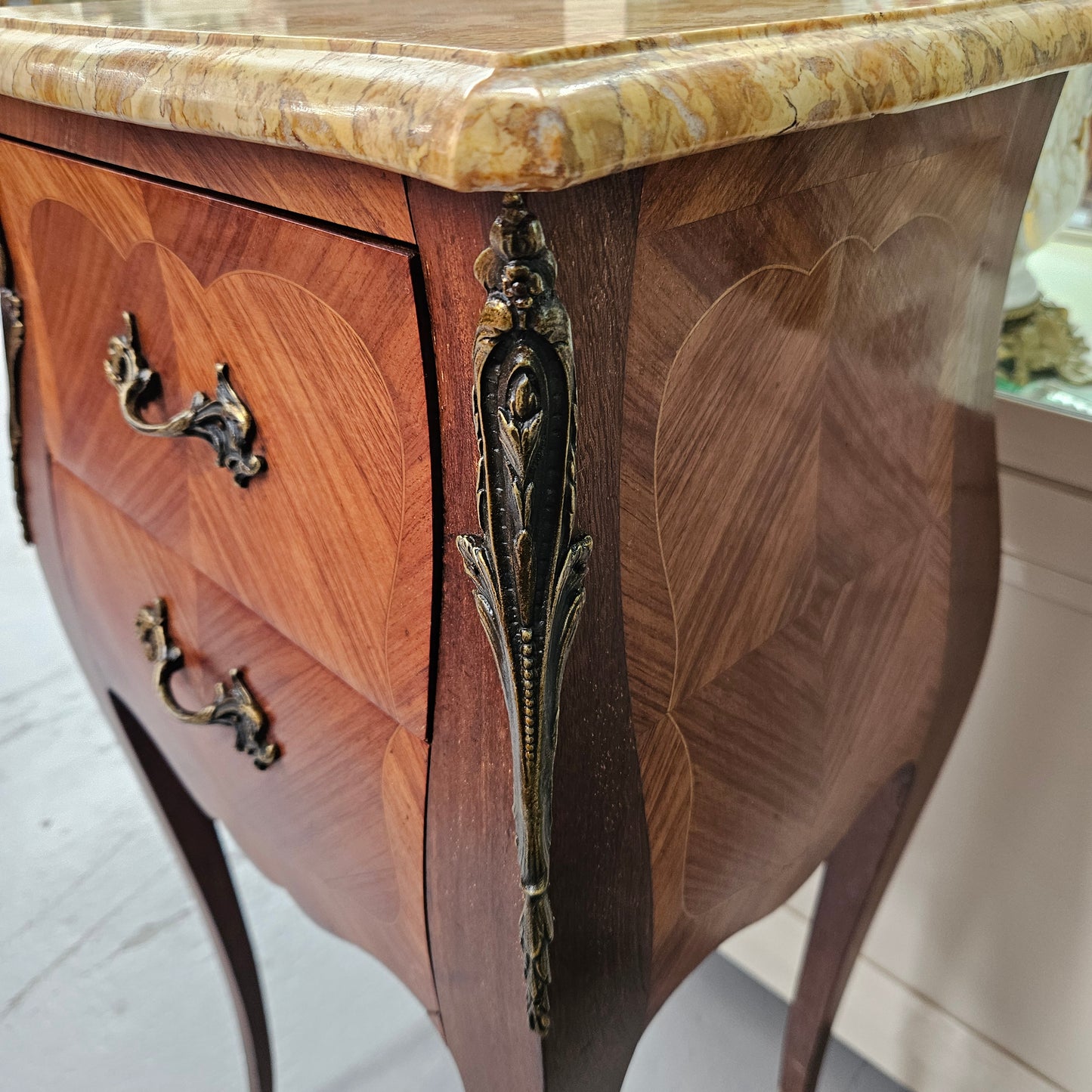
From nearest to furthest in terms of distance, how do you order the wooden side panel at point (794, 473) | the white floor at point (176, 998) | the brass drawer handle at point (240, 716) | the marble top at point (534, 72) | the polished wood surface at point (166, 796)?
the marble top at point (534, 72), the wooden side panel at point (794, 473), the brass drawer handle at point (240, 716), the polished wood surface at point (166, 796), the white floor at point (176, 998)

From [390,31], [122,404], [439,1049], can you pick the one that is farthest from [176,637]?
[439,1049]

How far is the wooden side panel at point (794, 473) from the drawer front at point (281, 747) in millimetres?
107

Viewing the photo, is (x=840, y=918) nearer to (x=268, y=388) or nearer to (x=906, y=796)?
(x=906, y=796)

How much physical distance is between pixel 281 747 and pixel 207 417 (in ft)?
0.52

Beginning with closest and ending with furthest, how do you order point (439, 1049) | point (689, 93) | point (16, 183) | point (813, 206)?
point (689, 93), point (813, 206), point (16, 183), point (439, 1049)

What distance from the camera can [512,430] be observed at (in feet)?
0.88

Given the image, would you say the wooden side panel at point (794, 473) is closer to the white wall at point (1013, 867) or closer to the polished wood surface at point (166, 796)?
the white wall at point (1013, 867)

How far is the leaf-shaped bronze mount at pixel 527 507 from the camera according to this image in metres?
0.26

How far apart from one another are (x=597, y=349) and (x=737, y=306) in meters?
0.07

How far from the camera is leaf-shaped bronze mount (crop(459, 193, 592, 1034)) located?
0.84 feet

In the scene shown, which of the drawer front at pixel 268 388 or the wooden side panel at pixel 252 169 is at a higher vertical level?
the wooden side panel at pixel 252 169

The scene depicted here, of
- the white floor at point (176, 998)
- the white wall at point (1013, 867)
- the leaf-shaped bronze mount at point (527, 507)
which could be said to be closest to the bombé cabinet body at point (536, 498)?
the leaf-shaped bronze mount at point (527, 507)

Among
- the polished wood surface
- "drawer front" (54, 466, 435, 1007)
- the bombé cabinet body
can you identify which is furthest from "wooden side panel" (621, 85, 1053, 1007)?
the polished wood surface

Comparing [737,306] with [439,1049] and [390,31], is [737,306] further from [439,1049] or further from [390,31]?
[439,1049]
